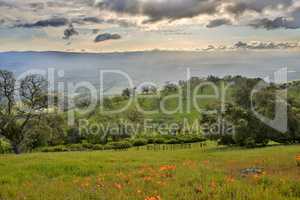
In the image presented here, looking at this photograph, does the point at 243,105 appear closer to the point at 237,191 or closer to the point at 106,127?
the point at 106,127

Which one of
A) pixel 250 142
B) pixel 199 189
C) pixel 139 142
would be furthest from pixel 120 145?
pixel 199 189

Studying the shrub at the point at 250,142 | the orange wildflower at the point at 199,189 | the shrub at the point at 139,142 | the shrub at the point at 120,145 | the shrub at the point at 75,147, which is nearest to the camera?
the orange wildflower at the point at 199,189

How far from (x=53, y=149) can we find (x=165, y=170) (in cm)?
6517

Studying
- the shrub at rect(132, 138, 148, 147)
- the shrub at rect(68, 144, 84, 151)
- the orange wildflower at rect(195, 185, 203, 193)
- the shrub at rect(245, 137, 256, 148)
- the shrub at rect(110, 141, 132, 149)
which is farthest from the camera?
the shrub at rect(132, 138, 148, 147)

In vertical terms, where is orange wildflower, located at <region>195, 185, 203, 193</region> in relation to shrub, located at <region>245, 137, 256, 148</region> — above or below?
above

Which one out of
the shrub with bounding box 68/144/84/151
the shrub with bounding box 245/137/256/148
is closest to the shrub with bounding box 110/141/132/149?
the shrub with bounding box 68/144/84/151

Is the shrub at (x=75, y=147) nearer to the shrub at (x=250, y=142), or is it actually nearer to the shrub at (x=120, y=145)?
the shrub at (x=120, y=145)

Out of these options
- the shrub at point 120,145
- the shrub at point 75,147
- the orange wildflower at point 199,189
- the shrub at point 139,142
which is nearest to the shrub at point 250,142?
the shrub at point 75,147

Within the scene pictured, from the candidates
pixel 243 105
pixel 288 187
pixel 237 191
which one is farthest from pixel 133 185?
pixel 243 105

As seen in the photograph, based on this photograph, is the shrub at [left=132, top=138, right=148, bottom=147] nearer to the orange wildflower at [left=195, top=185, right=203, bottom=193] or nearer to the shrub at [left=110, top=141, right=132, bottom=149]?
the shrub at [left=110, top=141, right=132, bottom=149]

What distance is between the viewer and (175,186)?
10.8 m

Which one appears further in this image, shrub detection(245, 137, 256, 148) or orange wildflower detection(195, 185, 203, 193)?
shrub detection(245, 137, 256, 148)

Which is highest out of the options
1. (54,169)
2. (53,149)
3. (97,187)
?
(97,187)

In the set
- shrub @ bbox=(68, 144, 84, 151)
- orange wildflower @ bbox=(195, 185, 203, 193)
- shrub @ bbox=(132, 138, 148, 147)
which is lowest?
shrub @ bbox=(132, 138, 148, 147)
